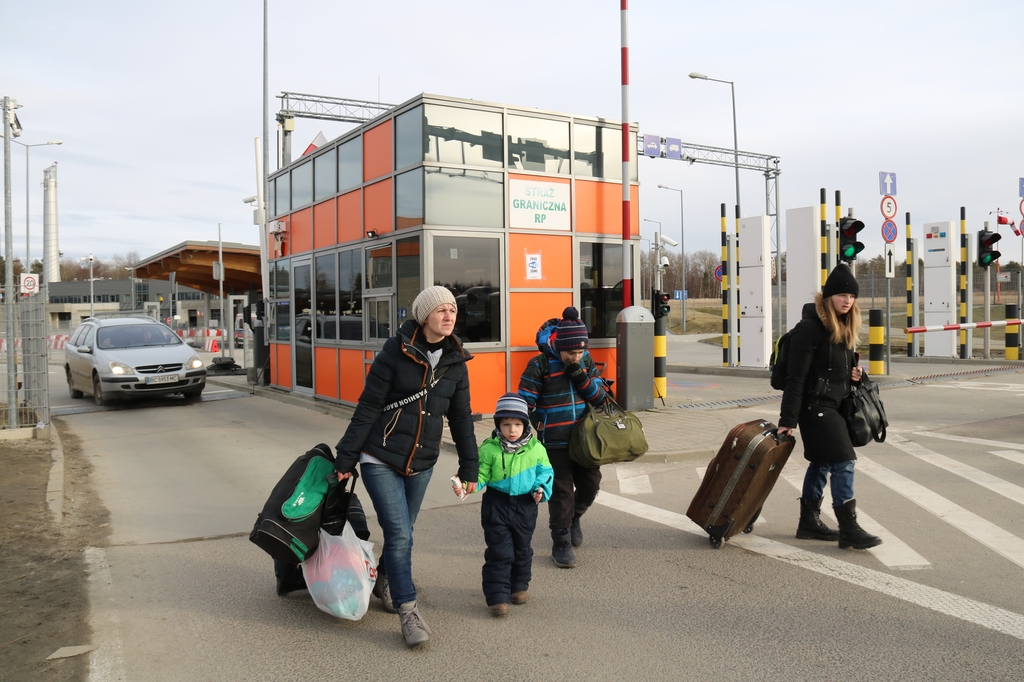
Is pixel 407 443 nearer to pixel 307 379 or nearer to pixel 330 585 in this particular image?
pixel 330 585

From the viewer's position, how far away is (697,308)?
2835 inches

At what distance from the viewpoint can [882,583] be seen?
4.79 metres

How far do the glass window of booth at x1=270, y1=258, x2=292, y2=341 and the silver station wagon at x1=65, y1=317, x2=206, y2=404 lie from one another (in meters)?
1.75

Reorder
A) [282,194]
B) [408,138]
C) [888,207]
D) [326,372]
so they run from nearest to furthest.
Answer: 1. [408,138]
2. [326,372]
3. [888,207]
4. [282,194]

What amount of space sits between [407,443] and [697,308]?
7002 centimetres

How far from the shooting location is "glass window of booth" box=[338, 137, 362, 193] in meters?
13.1

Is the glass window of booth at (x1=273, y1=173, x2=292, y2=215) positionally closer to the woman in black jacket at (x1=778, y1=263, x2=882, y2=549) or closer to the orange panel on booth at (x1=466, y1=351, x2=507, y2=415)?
the orange panel on booth at (x1=466, y1=351, x2=507, y2=415)

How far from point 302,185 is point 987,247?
53.6 ft

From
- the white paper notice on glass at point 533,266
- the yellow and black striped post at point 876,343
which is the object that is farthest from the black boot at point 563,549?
the yellow and black striped post at point 876,343

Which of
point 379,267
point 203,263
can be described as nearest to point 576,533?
point 379,267

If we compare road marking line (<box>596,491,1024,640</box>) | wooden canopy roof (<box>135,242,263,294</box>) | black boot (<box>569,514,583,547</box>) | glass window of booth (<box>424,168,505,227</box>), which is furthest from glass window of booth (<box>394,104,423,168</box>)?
wooden canopy roof (<box>135,242,263,294</box>)

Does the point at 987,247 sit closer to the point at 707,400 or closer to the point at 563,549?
Result: the point at 707,400

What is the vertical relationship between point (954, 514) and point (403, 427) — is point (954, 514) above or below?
below

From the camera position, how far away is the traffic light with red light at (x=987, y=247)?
788 inches
